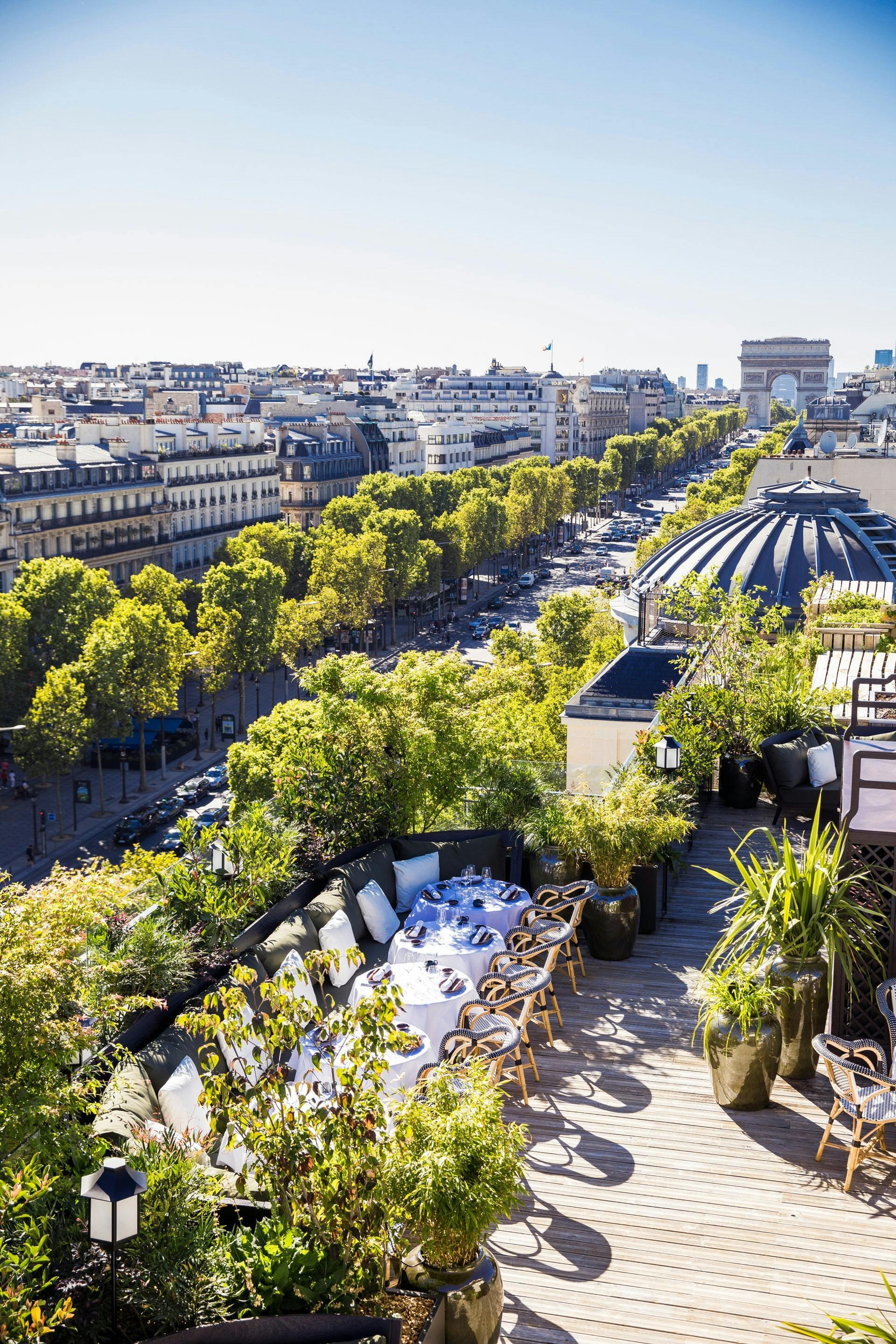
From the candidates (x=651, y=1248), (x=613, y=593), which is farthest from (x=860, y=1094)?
(x=613, y=593)

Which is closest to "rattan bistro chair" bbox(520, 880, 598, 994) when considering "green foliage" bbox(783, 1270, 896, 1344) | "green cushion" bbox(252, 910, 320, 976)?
"green cushion" bbox(252, 910, 320, 976)

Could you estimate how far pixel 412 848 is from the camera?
15344 millimetres

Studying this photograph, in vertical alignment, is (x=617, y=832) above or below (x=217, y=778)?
above

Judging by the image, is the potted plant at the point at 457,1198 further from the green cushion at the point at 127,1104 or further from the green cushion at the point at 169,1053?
the green cushion at the point at 169,1053

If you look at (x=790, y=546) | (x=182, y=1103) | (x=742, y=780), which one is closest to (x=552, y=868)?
(x=742, y=780)

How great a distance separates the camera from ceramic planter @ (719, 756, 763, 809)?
18.0 m

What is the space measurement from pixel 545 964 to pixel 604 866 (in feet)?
7.18

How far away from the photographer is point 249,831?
13.4 m

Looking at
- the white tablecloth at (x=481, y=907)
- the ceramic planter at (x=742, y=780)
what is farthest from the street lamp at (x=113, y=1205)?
the ceramic planter at (x=742, y=780)

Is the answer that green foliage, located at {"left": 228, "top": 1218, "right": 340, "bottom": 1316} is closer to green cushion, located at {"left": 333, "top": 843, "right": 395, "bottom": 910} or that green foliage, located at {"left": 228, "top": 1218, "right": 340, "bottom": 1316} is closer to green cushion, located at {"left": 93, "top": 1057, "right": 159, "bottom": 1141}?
green cushion, located at {"left": 93, "top": 1057, "right": 159, "bottom": 1141}

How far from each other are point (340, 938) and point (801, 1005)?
4.66 meters

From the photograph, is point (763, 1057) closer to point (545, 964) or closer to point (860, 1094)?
point (860, 1094)

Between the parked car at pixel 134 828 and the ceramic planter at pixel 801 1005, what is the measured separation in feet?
125

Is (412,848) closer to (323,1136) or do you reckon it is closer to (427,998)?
(427,998)
